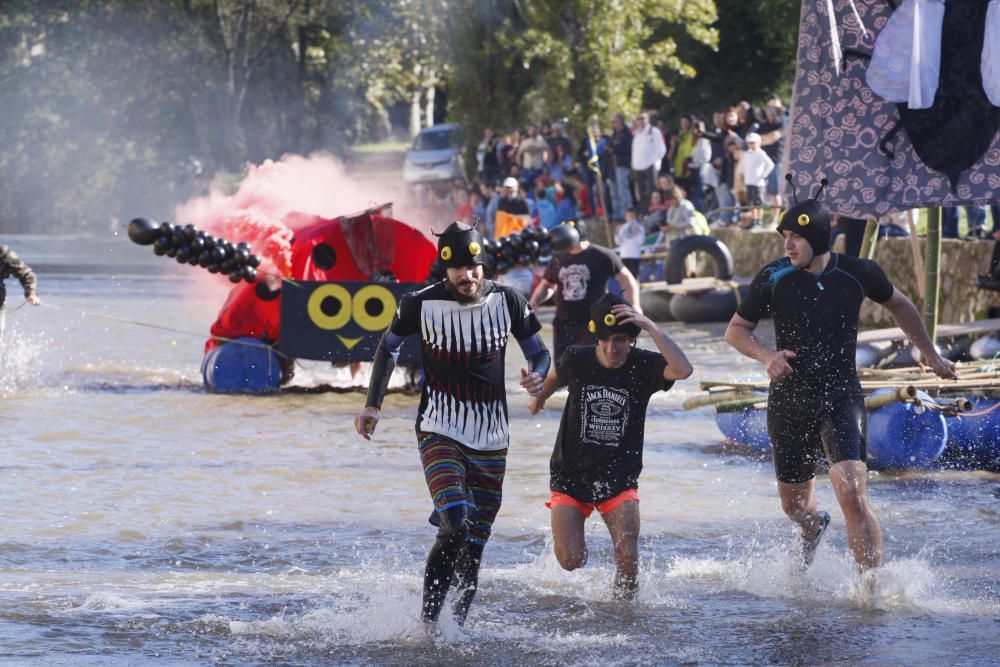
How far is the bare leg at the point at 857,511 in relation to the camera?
25.5ft

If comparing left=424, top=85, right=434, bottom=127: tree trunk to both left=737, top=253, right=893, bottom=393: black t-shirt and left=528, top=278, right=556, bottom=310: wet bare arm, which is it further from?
left=737, top=253, right=893, bottom=393: black t-shirt

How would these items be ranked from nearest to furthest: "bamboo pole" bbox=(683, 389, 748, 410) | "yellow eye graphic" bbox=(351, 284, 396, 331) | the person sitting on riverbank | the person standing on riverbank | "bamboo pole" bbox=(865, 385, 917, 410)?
"bamboo pole" bbox=(865, 385, 917, 410) < "bamboo pole" bbox=(683, 389, 748, 410) < the person standing on riverbank < "yellow eye graphic" bbox=(351, 284, 396, 331) < the person sitting on riverbank

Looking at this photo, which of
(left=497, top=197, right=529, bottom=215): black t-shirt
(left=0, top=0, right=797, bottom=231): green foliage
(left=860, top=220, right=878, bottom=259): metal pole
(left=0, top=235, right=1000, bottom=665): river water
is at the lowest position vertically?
(left=0, top=235, right=1000, bottom=665): river water

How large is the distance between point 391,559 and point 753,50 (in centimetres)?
3288

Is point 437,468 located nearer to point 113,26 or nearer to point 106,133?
point 113,26

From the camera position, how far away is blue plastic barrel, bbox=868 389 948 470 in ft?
36.7

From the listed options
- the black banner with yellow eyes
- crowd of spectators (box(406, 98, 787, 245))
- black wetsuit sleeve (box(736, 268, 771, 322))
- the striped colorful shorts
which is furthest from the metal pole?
crowd of spectators (box(406, 98, 787, 245))

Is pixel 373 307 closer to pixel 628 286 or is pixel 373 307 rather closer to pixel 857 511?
pixel 628 286

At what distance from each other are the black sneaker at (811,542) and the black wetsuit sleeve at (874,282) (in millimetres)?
1089

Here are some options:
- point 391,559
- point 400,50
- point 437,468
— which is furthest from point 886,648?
point 400,50

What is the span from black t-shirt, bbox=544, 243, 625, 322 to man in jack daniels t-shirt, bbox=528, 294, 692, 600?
5985 millimetres

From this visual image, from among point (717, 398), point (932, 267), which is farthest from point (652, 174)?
point (932, 267)

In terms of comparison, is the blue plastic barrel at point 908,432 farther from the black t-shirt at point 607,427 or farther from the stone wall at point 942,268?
the stone wall at point 942,268

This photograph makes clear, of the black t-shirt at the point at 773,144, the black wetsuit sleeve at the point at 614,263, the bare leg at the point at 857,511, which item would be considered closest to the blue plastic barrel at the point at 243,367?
the black wetsuit sleeve at the point at 614,263
